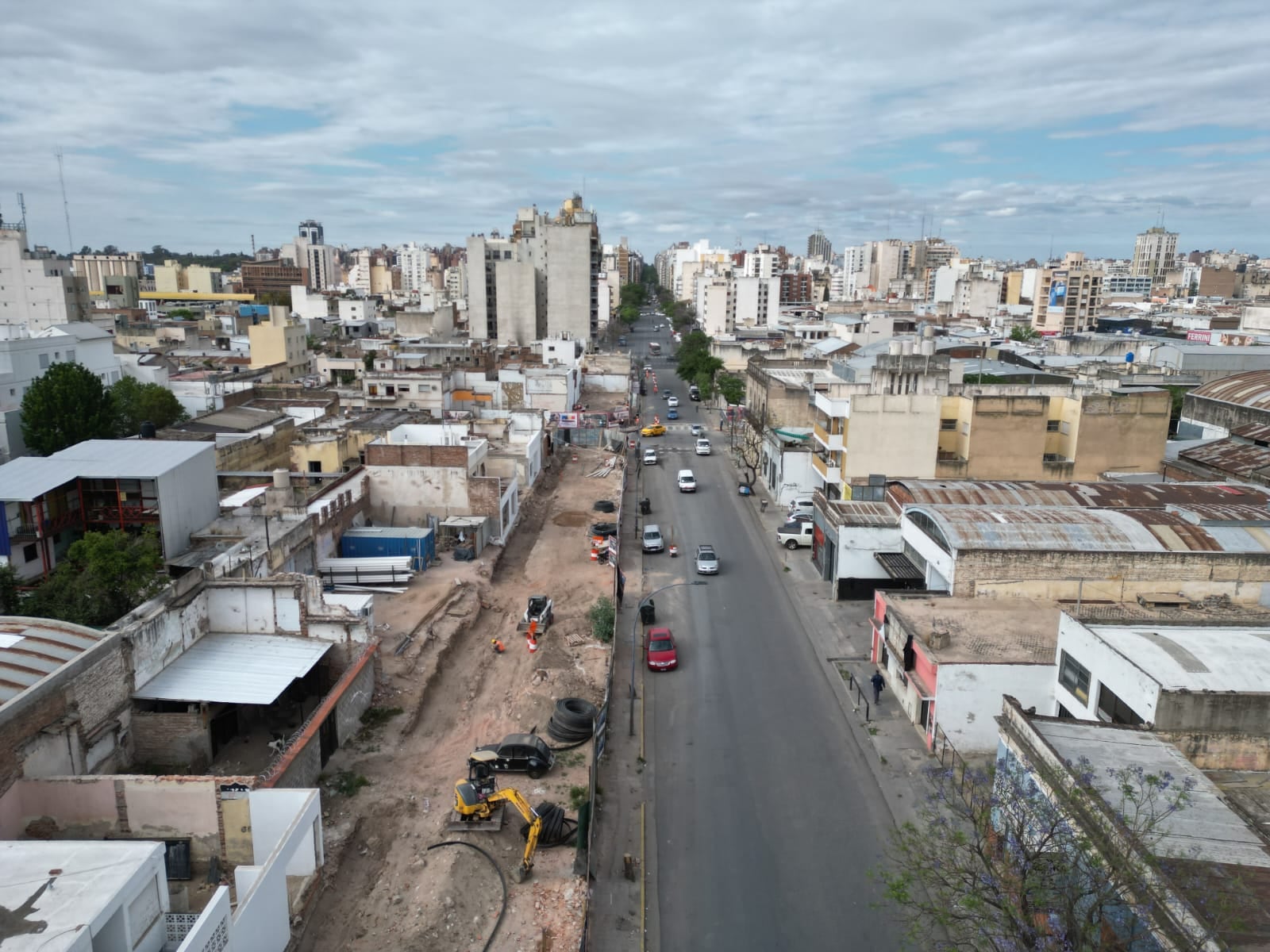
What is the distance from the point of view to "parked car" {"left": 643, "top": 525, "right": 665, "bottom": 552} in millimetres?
39625

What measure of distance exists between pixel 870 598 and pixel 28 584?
3014 cm

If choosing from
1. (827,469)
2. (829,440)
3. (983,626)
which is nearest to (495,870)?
(983,626)

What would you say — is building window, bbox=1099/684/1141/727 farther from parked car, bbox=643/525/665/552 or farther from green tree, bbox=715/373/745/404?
green tree, bbox=715/373/745/404

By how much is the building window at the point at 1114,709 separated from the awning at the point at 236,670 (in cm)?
1900

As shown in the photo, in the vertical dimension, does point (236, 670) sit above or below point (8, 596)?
below

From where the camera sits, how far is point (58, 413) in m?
42.9

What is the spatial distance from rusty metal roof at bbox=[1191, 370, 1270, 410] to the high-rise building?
2791 inches

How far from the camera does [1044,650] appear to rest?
893 inches

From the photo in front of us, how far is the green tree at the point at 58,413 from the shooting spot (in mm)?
42719

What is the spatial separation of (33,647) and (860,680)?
22127mm

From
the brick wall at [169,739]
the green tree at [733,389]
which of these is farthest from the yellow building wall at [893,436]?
the green tree at [733,389]

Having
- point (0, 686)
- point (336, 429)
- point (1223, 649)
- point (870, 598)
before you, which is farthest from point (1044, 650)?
point (336, 429)

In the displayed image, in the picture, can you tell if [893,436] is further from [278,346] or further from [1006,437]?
[278,346]

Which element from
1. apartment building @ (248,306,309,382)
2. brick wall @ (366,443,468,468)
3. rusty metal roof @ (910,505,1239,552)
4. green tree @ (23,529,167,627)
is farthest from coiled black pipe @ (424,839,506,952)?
apartment building @ (248,306,309,382)
